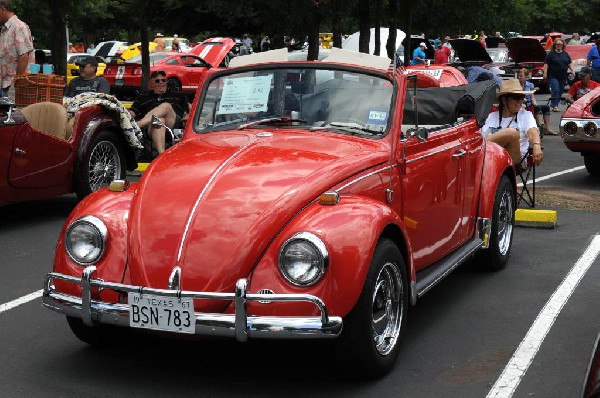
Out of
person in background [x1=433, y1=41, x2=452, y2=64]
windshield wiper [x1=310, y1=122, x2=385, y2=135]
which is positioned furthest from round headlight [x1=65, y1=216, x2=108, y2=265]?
person in background [x1=433, y1=41, x2=452, y2=64]

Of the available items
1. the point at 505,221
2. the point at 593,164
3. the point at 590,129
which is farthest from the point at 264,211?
the point at 593,164

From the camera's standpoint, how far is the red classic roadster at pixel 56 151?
9.62 meters

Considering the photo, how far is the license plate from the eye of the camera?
498cm

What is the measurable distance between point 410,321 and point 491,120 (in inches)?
202

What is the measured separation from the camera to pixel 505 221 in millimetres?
8578

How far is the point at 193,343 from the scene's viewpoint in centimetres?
614

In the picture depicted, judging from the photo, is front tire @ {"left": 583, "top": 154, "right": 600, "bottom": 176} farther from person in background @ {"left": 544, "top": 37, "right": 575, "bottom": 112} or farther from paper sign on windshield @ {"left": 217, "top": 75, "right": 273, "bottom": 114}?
person in background @ {"left": 544, "top": 37, "right": 575, "bottom": 112}

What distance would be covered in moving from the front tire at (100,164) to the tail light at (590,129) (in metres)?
5.86

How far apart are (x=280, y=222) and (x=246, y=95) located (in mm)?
1684

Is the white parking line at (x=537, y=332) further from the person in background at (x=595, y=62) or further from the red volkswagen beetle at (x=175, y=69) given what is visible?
the red volkswagen beetle at (x=175, y=69)

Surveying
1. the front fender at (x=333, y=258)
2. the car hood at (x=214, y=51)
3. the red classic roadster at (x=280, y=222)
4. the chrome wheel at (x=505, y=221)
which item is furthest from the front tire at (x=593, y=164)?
the car hood at (x=214, y=51)

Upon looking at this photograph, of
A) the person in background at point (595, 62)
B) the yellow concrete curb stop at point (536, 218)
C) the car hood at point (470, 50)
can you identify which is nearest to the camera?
the yellow concrete curb stop at point (536, 218)

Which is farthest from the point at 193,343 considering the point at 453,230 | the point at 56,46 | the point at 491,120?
the point at 56,46

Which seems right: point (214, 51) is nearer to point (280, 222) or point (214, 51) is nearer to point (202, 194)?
point (202, 194)
